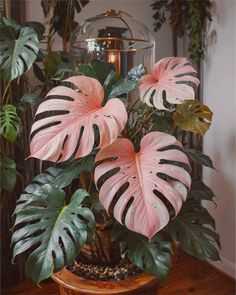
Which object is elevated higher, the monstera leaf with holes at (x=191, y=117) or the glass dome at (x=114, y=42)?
the glass dome at (x=114, y=42)

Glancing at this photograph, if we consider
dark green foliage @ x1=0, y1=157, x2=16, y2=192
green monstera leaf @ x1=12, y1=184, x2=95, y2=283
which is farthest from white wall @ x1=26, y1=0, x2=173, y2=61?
green monstera leaf @ x1=12, y1=184, x2=95, y2=283

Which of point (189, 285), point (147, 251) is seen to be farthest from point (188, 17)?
point (189, 285)

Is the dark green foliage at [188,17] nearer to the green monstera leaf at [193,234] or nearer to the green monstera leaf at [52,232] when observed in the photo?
the green monstera leaf at [193,234]

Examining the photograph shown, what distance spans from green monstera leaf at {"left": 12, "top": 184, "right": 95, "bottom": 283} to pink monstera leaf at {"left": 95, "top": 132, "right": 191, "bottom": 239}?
0.40 ft

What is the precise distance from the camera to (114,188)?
0.93 meters

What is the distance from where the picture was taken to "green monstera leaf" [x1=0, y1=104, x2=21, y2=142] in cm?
131

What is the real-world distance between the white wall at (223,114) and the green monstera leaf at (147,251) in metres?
0.92

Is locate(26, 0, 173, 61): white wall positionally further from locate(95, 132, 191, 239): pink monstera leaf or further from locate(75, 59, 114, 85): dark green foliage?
locate(95, 132, 191, 239): pink monstera leaf

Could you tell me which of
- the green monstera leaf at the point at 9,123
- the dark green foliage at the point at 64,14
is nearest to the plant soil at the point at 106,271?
the green monstera leaf at the point at 9,123

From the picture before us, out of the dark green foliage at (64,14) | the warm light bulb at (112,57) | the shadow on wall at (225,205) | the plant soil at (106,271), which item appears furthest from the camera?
the shadow on wall at (225,205)

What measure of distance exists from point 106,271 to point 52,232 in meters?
0.37

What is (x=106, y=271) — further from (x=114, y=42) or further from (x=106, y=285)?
(x=114, y=42)

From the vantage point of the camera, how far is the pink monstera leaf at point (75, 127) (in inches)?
35.9

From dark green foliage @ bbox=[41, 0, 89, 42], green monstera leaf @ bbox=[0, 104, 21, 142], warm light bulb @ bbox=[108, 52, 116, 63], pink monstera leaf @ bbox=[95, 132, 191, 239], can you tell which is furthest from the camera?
dark green foliage @ bbox=[41, 0, 89, 42]
